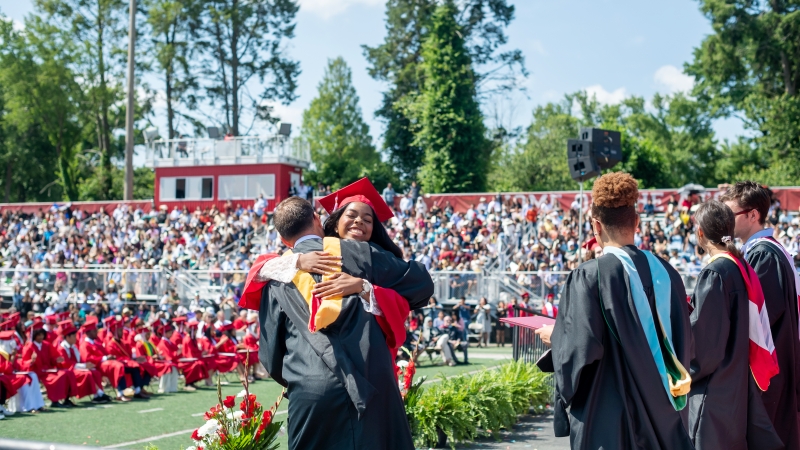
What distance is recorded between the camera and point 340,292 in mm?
4113

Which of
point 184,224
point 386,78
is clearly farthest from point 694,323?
point 386,78

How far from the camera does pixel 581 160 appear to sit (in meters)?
15.9

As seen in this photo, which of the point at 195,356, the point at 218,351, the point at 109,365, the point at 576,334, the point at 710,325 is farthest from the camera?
the point at 218,351

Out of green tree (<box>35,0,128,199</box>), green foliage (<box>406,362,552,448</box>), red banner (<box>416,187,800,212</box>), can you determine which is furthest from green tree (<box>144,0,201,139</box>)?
green foliage (<box>406,362,552,448</box>)

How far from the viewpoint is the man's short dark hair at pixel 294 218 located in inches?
177

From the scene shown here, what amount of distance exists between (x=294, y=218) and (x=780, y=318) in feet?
10.3

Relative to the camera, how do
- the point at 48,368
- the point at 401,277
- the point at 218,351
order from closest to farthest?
the point at 401,277 < the point at 48,368 < the point at 218,351

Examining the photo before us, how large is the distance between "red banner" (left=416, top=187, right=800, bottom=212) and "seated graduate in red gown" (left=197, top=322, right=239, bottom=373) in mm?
13194

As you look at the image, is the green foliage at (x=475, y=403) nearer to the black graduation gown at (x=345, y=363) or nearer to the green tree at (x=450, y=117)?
the black graduation gown at (x=345, y=363)

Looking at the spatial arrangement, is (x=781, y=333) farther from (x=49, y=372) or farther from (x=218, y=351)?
(x=218, y=351)

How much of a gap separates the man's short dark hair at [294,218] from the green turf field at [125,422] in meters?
4.92

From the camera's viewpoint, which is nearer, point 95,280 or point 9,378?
point 9,378

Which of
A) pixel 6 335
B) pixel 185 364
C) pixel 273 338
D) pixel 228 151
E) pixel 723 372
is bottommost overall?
pixel 185 364

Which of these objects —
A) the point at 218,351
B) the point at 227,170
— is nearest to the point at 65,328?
the point at 218,351
